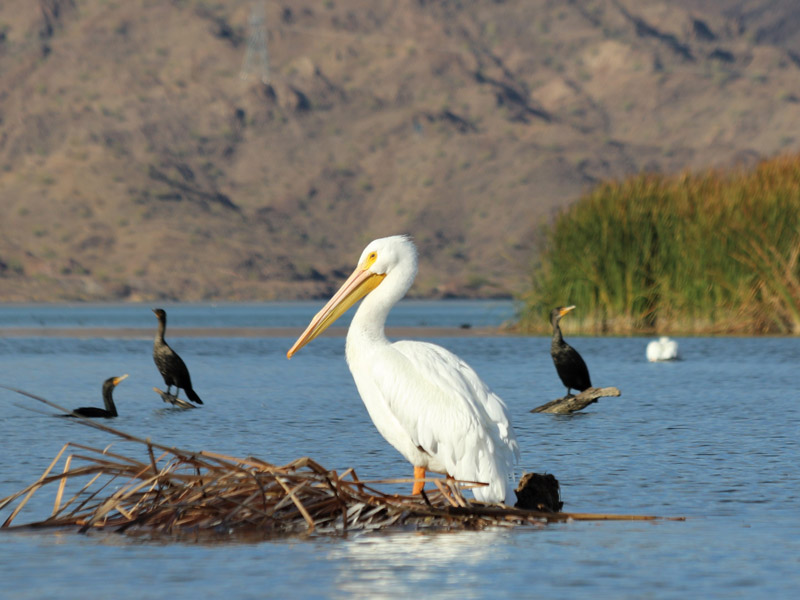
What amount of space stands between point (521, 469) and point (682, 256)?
18.9 metres

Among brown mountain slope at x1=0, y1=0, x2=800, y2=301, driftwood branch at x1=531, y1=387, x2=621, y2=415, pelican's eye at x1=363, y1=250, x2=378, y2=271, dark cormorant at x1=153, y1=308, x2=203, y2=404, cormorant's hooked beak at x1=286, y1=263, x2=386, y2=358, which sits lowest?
driftwood branch at x1=531, y1=387, x2=621, y2=415

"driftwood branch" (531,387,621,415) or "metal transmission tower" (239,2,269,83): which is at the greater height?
"metal transmission tower" (239,2,269,83)

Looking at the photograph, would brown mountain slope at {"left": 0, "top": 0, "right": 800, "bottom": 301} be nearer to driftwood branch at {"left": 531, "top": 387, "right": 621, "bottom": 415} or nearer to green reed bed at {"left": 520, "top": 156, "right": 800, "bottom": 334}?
green reed bed at {"left": 520, "top": 156, "right": 800, "bottom": 334}

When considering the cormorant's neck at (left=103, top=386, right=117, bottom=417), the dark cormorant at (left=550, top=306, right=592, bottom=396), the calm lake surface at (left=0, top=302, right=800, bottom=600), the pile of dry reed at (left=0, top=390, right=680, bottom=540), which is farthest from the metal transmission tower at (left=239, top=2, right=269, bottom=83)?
the pile of dry reed at (left=0, top=390, right=680, bottom=540)

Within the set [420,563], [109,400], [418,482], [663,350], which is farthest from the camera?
→ [663,350]

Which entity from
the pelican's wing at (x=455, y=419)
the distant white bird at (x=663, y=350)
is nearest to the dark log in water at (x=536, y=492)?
the pelican's wing at (x=455, y=419)

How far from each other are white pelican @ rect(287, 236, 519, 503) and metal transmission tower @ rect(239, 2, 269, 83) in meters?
143

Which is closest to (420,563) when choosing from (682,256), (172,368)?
(172,368)

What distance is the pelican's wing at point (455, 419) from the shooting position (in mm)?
8156

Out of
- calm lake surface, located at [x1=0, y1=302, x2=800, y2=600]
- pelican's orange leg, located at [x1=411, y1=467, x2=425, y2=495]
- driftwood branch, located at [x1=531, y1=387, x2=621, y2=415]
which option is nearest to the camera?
calm lake surface, located at [x1=0, y1=302, x2=800, y2=600]

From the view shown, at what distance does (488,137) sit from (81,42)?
48236 millimetres

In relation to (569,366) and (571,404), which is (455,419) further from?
(569,366)

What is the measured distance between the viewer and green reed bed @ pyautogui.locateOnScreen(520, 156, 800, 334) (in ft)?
92.4

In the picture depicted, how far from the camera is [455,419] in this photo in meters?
8.15
